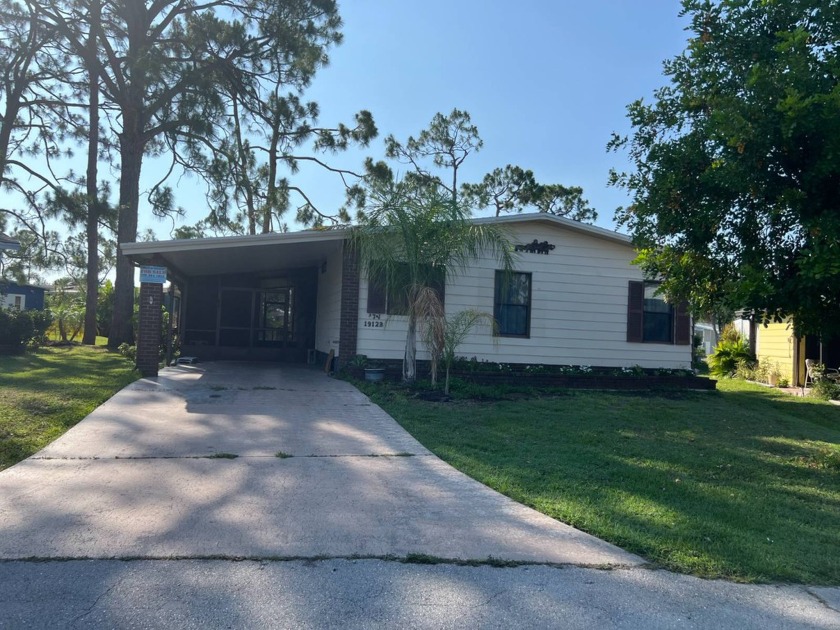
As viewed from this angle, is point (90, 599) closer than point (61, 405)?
Yes

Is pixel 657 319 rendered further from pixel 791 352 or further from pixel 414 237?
pixel 414 237

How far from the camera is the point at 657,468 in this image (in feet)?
25.6

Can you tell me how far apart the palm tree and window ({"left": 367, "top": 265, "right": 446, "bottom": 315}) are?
3 cm

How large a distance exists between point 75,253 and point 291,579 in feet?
78.7

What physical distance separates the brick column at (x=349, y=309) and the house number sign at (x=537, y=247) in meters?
3.74

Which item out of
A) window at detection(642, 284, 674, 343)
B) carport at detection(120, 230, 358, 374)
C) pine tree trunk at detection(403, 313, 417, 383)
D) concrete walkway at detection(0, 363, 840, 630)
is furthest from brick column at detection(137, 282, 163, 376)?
window at detection(642, 284, 674, 343)

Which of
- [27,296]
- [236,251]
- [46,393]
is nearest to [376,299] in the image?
[236,251]

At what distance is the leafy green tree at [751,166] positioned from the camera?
697 centimetres

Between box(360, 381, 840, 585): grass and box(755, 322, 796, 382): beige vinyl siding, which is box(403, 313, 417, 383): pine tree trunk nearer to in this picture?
box(360, 381, 840, 585): grass

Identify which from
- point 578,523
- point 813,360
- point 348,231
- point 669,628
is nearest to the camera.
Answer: point 669,628

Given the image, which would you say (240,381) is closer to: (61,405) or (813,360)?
(61,405)

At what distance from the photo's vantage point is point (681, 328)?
1653 centimetres

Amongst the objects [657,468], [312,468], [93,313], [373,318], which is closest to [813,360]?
[373,318]

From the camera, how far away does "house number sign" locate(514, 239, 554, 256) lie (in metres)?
15.7
